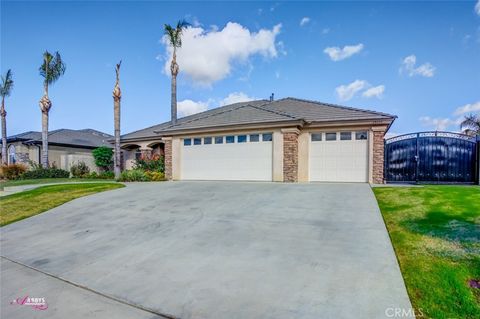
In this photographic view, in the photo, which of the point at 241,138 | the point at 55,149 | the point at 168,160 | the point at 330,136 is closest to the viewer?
the point at 330,136

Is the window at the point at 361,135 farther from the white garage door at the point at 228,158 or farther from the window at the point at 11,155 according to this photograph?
the window at the point at 11,155

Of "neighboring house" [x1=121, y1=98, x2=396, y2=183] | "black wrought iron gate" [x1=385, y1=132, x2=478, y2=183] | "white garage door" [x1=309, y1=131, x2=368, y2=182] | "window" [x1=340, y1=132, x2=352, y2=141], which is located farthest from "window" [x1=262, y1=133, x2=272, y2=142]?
"black wrought iron gate" [x1=385, y1=132, x2=478, y2=183]

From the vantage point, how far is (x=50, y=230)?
752cm

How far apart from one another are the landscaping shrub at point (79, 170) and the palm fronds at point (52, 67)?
24.9ft

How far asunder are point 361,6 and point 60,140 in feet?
92.0

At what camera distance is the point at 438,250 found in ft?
14.3

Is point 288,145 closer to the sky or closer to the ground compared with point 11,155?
closer to the sky

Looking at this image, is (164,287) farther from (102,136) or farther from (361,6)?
(102,136)

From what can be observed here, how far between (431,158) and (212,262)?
41.8 ft

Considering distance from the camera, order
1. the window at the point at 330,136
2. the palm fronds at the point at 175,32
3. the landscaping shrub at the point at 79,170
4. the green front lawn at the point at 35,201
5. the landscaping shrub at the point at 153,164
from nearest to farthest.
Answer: the green front lawn at the point at 35,201
the window at the point at 330,136
the landscaping shrub at the point at 153,164
the palm fronds at the point at 175,32
the landscaping shrub at the point at 79,170

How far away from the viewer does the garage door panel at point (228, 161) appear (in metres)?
14.3

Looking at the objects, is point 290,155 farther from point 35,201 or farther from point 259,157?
point 35,201

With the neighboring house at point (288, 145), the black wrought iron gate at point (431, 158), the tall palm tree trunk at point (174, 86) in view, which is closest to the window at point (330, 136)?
the neighboring house at point (288, 145)

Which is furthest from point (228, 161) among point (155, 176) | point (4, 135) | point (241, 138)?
point (4, 135)
